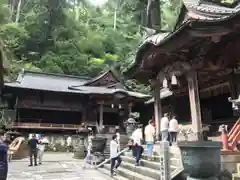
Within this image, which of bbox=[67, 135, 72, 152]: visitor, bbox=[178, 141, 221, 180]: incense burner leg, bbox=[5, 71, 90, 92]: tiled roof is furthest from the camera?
bbox=[5, 71, 90, 92]: tiled roof

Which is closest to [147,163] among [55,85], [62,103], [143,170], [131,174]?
[143,170]

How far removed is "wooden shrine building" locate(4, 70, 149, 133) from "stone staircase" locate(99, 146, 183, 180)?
12879 millimetres

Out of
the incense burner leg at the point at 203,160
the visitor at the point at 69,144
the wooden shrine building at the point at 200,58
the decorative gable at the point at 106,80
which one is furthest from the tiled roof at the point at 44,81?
the incense burner leg at the point at 203,160

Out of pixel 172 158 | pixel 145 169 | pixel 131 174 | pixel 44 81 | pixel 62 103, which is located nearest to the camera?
pixel 172 158

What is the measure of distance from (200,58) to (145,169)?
4386mm

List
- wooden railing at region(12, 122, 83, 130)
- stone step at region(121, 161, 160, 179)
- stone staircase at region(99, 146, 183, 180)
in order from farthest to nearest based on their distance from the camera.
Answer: wooden railing at region(12, 122, 83, 130), stone step at region(121, 161, 160, 179), stone staircase at region(99, 146, 183, 180)

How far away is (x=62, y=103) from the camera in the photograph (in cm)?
2405

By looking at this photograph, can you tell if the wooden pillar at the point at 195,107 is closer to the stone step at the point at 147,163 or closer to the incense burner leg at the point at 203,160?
the stone step at the point at 147,163

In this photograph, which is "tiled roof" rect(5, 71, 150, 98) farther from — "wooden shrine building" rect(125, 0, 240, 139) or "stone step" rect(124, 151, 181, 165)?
"stone step" rect(124, 151, 181, 165)

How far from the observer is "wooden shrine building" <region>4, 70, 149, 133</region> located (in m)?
22.6

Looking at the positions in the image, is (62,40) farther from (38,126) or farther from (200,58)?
(200,58)

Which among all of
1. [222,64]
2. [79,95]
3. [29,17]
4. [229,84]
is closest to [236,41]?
[222,64]

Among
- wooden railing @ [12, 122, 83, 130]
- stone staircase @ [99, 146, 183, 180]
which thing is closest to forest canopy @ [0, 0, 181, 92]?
wooden railing @ [12, 122, 83, 130]

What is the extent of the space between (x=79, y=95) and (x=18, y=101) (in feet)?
17.9
